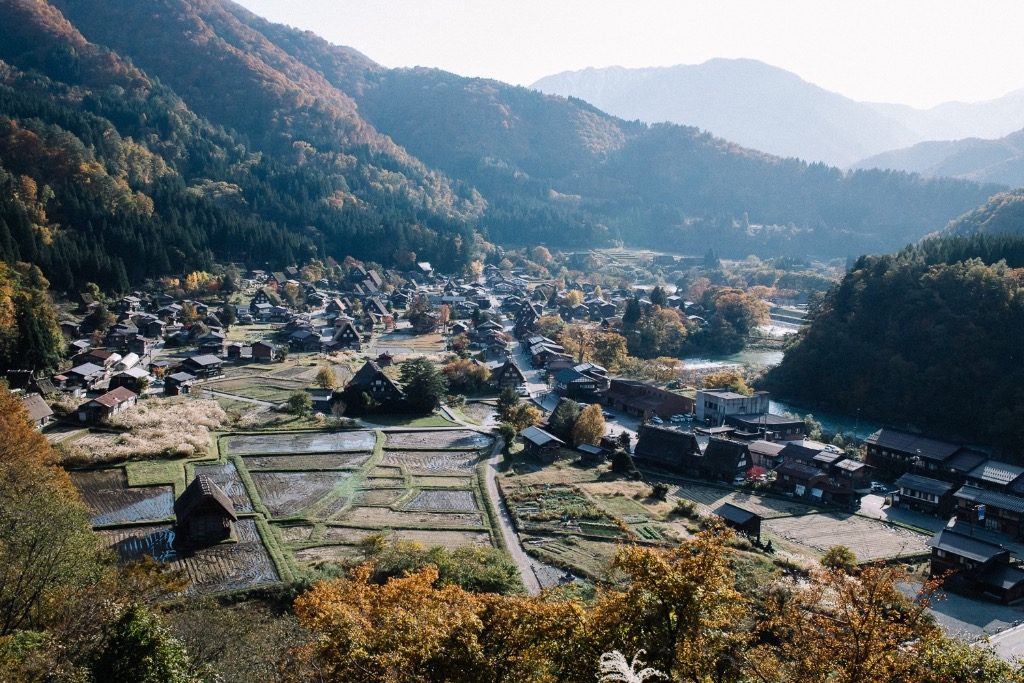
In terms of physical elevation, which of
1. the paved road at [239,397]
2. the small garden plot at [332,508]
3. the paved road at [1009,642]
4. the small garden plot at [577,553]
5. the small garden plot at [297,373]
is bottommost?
the small garden plot at [297,373]

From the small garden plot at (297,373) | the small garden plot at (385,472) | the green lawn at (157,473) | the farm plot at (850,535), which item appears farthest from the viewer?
the small garden plot at (297,373)

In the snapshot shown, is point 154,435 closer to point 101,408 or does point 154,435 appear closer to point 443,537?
point 101,408

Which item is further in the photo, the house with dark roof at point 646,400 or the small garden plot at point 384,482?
the house with dark roof at point 646,400

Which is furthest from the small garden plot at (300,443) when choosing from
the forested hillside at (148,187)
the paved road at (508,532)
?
the forested hillside at (148,187)

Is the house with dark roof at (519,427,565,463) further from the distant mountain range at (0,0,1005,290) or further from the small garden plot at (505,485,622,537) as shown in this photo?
the distant mountain range at (0,0,1005,290)

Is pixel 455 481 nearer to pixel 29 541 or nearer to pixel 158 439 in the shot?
pixel 158 439

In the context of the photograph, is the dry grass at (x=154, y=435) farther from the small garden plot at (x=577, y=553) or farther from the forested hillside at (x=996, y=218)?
the forested hillside at (x=996, y=218)

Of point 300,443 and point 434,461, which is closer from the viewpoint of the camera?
point 434,461

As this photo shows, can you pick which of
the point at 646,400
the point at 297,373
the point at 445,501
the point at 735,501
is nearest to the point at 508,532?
the point at 445,501
